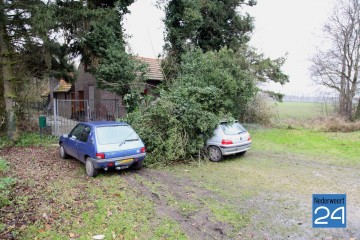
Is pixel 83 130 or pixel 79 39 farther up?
pixel 79 39

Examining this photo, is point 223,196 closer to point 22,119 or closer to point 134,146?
point 134,146

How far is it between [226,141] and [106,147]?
423 cm

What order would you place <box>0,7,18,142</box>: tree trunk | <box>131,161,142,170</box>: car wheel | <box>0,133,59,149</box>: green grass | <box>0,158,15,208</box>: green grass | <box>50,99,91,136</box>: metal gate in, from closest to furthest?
1. <box>0,158,15,208</box>: green grass
2. <box>131,161,142,170</box>: car wheel
3. <box>0,7,18,142</box>: tree trunk
4. <box>0,133,59,149</box>: green grass
5. <box>50,99,91,136</box>: metal gate

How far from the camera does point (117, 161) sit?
7289mm

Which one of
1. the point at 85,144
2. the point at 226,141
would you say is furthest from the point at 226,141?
the point at 85,144

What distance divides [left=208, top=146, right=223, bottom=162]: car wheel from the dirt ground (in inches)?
13.9

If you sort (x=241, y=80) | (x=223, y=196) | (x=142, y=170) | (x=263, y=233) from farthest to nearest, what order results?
(x=241, y=80) → (x=142, y=170) → (x=223, y=196) → (x=263, y=233)

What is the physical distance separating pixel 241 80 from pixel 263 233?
1002 centimetres

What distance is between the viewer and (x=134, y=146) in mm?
7734

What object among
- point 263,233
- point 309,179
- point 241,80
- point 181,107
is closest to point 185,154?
point 181,107

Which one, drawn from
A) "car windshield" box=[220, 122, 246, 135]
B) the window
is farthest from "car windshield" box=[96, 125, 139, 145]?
"car windshield" box=[220, 122, 246, 135]

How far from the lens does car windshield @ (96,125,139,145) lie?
24.6 ft

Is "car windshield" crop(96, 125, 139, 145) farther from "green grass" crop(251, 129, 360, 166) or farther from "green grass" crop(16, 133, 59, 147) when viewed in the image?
"green grass" crop(251, 129, 360, 166)

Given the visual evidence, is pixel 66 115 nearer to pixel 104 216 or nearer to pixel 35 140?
pixel 35 140
